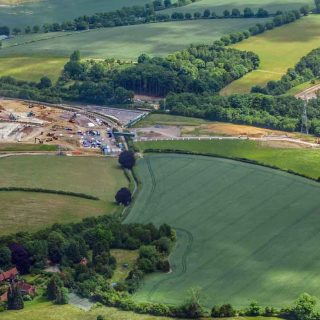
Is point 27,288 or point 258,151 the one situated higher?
point 27,288

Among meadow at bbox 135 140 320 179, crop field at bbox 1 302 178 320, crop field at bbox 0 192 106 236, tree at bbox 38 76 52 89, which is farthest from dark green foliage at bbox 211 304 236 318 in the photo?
tree at bbox 38 76 52 89

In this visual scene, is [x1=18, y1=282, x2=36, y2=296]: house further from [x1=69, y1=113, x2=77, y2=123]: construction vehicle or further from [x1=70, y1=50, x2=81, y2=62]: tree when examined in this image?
[x1=70, y1=50, x2=81, y2=62]: tree

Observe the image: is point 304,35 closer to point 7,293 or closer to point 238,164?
point 238,164

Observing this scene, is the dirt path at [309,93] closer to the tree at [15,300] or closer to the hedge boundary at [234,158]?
the hedge boundary at [234,158]

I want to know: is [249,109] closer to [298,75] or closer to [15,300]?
[298,75]

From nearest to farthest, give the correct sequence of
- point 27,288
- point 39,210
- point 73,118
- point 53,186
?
point 27,288
point 39,210
point 53,186
point 73,118

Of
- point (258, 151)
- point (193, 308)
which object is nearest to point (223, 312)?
point (193, 308)
